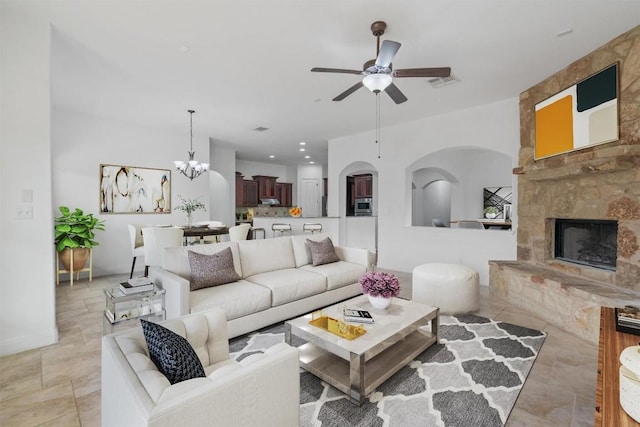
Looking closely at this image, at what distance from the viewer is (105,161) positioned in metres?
5.58

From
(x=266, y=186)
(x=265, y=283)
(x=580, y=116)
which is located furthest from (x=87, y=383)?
(x=266, y=186)

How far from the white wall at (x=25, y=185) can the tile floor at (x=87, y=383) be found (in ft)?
0.91

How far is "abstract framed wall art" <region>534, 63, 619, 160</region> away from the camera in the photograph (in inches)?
118

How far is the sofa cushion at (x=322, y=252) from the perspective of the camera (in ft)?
13.1

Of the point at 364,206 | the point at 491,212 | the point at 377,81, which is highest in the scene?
the point at 377,81

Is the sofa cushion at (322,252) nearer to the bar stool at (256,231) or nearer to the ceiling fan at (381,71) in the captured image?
the ceiling fan at (381,71)

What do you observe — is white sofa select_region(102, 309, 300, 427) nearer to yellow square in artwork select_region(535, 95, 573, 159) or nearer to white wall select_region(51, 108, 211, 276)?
yellow square in artwork select_region(535, 95, 573, 159)

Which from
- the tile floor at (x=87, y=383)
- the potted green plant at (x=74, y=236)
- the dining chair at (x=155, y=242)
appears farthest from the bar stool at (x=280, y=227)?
the tile floor at (x=87, y=383)

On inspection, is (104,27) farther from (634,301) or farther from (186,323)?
(634,301)

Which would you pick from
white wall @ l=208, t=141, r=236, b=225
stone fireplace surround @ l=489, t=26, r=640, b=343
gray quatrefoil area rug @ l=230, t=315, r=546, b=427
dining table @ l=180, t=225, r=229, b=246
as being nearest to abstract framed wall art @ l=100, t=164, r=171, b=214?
dining table @ l=180, t=225, r=229, b=246

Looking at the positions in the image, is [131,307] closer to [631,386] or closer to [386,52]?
[386,52]

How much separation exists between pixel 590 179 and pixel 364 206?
6.47 m

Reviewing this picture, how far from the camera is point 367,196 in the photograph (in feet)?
31.7

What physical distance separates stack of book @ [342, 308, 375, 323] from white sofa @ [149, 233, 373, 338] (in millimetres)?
893
